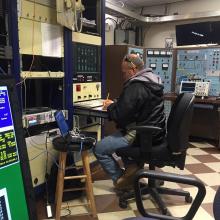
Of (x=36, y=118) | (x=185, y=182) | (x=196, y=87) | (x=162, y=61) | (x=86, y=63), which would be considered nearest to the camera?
(x=185, y=182)

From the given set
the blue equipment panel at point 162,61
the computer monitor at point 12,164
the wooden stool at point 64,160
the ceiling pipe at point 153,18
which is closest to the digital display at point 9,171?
the computer monitor at point 12,164

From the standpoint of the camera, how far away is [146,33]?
6.17m

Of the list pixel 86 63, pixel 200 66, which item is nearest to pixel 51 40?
pixel 86 63

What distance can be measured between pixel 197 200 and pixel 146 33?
5370 mm

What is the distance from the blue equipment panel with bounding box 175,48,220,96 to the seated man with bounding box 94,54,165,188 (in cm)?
234

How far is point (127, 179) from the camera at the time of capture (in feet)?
8.07

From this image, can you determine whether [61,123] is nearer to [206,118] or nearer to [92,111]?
[92,111]

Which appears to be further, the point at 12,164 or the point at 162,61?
the point at 162,61

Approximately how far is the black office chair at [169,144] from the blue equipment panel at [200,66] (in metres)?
2.38

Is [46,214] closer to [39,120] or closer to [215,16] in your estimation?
[39,120]

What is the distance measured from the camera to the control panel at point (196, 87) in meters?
4.17

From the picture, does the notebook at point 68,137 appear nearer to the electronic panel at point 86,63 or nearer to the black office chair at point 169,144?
the black office chair at point 169,144

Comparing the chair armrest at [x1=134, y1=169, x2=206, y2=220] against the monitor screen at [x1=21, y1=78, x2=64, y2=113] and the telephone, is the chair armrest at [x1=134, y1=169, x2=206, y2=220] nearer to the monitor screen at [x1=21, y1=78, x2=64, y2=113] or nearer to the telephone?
the monitor screen at [x1=21, y1=78, x2=64, y2=113]

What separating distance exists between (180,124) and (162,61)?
2.75 m
